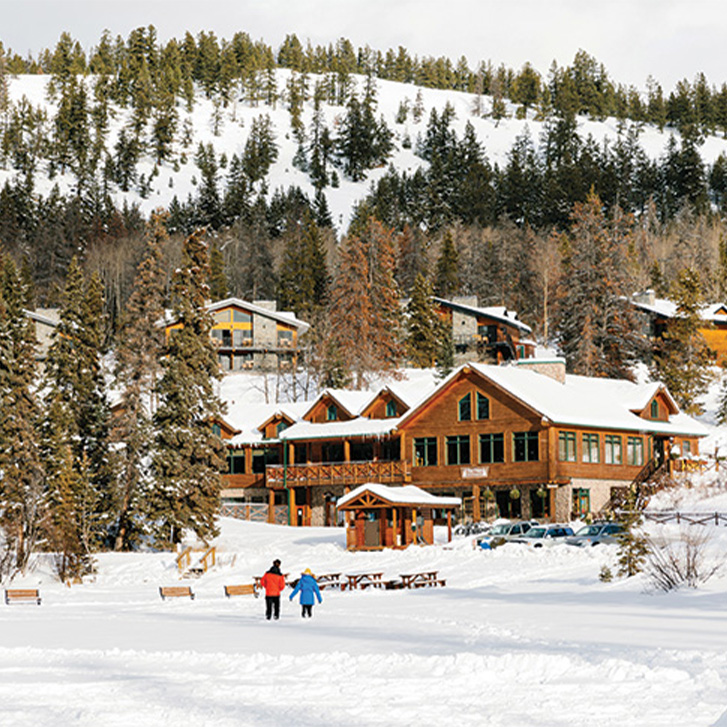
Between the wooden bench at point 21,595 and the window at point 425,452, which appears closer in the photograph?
the wooden bench at point 21,595

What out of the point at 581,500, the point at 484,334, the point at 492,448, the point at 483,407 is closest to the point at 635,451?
the point at 581,500

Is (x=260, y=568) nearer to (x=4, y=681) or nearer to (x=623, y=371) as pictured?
(x=4, y=681)

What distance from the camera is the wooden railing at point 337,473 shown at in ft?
178

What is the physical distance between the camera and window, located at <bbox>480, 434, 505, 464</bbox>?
168ft

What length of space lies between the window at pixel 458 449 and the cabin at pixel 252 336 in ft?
135

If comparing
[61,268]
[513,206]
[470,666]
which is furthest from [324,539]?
[513,206]

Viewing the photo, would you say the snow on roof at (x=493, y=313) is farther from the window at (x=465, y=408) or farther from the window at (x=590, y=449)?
the window at (x=590, y=449)

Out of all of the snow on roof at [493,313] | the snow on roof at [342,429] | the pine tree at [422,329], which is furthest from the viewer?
the snow on roof at [493,313]

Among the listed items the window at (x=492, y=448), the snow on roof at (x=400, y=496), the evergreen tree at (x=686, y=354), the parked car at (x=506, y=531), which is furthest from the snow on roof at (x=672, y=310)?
the parked car at (x=506, y=531)

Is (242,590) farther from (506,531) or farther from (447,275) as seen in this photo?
(447,275)

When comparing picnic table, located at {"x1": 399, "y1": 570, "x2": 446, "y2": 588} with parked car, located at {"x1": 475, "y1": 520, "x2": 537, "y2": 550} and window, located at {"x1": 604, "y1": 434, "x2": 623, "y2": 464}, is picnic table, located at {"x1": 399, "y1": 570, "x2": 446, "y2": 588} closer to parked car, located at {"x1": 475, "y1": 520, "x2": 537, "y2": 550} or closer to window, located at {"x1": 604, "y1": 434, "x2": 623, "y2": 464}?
parked car, located at {"x1": 475, "y1": 520, "x2": 537, "y2": 550}

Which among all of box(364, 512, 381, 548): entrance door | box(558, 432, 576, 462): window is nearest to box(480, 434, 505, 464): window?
box(558, 432, 576, 462): window

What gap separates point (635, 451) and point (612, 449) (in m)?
1.97

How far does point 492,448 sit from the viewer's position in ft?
169
